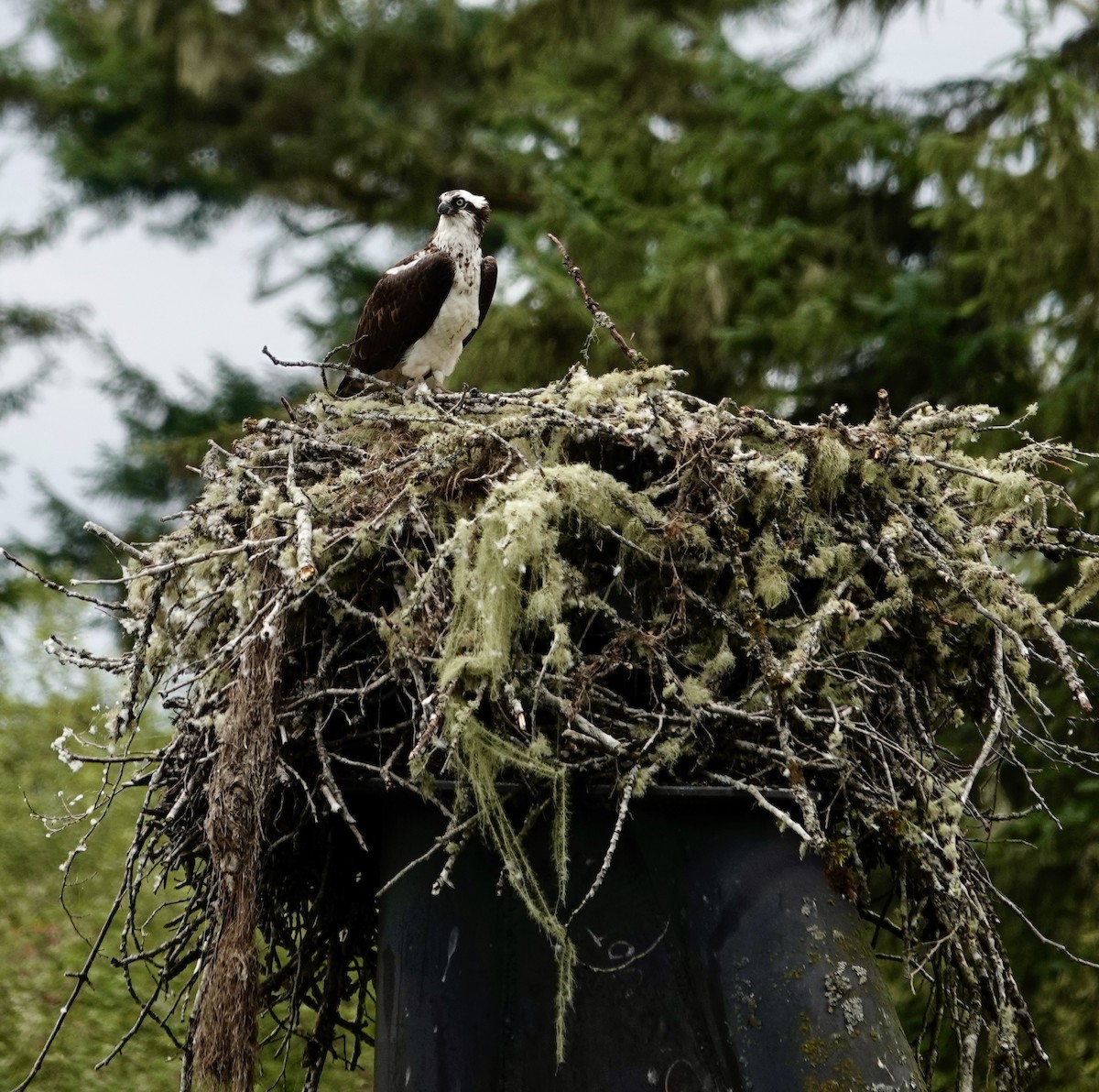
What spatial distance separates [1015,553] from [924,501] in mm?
284

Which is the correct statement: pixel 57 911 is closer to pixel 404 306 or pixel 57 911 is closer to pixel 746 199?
pixel 404 306

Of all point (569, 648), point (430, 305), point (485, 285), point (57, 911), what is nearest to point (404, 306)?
point (430, 305)

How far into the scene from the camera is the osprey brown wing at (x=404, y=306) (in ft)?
14.9

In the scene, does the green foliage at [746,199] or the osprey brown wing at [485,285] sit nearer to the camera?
the osprey brown wing at [485,285]

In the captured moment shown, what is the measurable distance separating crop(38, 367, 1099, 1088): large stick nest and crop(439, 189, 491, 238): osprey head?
1.52 meters

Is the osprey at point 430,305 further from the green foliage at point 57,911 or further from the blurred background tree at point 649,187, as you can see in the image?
the blurred background tree at point 649,187

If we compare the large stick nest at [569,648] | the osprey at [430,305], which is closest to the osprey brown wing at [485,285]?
the osprey at [430,305]

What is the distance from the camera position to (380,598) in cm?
313

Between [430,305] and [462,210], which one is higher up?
[462,210]

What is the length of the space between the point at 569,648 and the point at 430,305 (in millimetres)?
2079

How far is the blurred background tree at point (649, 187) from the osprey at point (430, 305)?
2.85 meters

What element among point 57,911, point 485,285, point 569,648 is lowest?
point 569,648

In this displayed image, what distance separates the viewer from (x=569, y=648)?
2791 mm

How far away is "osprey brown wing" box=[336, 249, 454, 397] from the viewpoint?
4.55m
